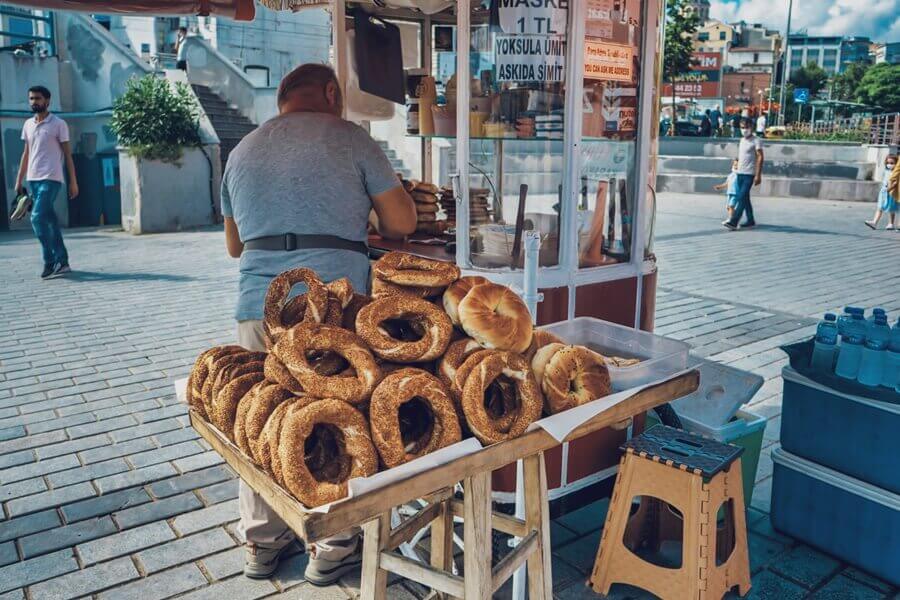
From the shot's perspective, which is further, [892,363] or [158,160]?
[158,160]

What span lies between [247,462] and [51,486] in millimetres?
2646

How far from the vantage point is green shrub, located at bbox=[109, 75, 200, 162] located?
13172 mm

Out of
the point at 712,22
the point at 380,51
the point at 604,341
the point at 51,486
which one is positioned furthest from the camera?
the point at 712,22

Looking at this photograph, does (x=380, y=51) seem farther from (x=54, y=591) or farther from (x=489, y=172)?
(x=54, y=591)

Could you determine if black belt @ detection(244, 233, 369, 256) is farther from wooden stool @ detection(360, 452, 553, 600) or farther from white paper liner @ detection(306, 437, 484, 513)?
white paper liner @ detection(306, 437, 484, 513)

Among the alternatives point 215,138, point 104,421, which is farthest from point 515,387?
point 215,138

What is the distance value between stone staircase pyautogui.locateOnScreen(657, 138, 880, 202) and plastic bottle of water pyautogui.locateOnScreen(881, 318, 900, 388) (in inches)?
702

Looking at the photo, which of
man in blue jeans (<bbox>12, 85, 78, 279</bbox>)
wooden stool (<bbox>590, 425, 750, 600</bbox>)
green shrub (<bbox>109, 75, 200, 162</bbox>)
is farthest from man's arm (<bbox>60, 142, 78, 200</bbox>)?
wooden stool (<bbox>590, 425, 750, 600</bbox>)

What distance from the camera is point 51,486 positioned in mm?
3832

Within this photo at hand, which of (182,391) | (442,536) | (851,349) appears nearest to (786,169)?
(851,349)

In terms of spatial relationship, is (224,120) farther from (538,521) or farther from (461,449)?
(461,449)

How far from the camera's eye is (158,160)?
1324cm

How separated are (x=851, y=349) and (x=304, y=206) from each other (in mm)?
2286

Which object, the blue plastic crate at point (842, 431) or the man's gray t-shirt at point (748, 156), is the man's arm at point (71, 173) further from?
the man's gray t-shirt at point (748, 156)
